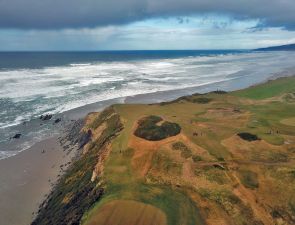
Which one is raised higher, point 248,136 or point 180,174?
point 248,136

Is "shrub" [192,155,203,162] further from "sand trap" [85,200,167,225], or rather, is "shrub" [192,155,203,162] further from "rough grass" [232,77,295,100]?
"rough grass" [232,77,295,100]

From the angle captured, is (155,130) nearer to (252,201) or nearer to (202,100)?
(252,201)

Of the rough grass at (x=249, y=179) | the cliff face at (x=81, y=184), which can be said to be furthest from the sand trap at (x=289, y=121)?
the cliff face at (x=81, y=184)

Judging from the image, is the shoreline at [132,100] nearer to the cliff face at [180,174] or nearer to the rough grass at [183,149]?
the cliff face at [180,174]

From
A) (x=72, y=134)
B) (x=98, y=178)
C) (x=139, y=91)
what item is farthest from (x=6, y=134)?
(x=139, y=91)

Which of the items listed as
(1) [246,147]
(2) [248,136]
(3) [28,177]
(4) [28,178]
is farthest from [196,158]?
(3) [28,177]

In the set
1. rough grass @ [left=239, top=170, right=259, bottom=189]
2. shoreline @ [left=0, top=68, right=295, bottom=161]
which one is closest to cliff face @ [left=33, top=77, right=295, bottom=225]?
rough grass @ [left=239, top=170, right=259, bottom=189]
